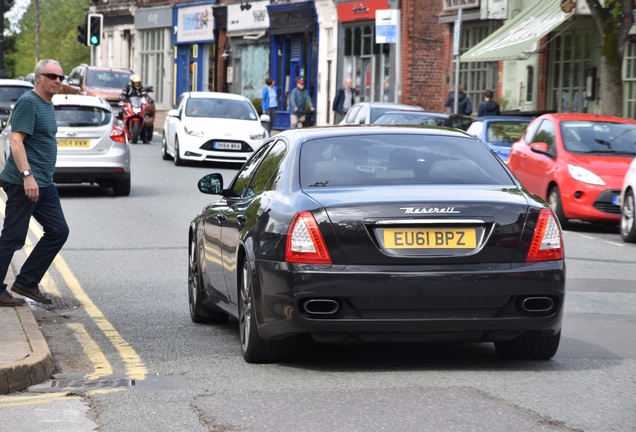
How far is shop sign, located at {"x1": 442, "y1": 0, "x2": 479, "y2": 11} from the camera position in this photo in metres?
38.1

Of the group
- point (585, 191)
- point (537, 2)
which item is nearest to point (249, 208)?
point (585, 191)

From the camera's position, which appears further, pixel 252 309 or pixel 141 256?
pixel 141 256

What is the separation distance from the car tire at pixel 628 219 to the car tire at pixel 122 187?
821cm

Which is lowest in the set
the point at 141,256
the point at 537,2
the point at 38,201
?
the point at 141,256

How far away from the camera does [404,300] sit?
23.4 feet

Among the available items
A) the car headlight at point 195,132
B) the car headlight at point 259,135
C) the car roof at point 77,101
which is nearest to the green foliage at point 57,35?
the car headlight at point 195,132

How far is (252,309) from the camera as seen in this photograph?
24.7ft

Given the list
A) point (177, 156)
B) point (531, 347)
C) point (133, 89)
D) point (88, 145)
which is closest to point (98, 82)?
point (133, 89)

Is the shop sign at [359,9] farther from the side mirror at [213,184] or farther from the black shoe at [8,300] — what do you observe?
the side mirror at [213,184]

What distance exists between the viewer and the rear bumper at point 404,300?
7.11 m

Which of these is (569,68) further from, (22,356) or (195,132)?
(22,356)

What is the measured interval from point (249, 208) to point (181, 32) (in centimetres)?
5943

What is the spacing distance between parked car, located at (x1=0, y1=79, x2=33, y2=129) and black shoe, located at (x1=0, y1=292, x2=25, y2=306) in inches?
970

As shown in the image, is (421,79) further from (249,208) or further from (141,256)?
(249,208)
